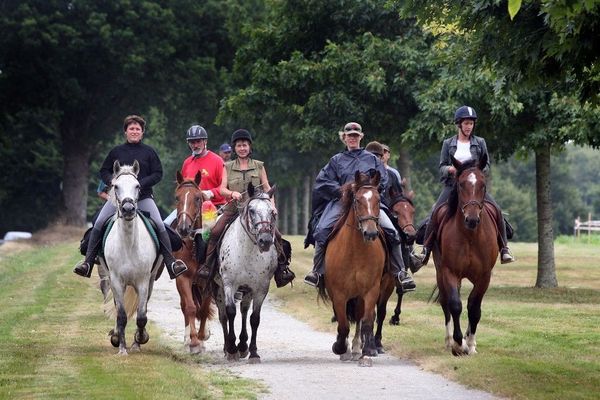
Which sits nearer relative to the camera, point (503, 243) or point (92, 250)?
point (92, 250)

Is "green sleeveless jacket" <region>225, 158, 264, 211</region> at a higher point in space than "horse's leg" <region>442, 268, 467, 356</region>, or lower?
higher

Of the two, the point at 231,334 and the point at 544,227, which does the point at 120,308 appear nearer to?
the point at 231,334

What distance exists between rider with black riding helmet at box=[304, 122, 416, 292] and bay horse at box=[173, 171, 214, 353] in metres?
1.58

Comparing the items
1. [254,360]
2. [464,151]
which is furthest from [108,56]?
[254,360]

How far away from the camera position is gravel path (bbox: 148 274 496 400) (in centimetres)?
1245

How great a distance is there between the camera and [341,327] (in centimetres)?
1568

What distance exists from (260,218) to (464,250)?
277cm

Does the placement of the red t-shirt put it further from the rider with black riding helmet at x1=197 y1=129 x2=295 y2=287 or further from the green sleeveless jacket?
the green sleeveless jacket

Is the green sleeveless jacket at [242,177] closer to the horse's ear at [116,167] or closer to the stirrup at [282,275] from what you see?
the stirrup at [282,275]

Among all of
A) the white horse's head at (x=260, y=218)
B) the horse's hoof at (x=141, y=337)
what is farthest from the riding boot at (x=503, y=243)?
the horse's hoof at (x=141, y=337)

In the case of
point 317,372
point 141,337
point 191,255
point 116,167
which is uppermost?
point 116,167

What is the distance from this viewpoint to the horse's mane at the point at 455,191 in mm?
16078

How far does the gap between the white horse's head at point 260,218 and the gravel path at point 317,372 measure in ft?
4.99

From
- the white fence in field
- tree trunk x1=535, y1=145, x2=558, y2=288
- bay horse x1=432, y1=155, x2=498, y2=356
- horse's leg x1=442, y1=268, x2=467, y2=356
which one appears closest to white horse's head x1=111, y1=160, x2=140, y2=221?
bay horse x1=432, y1=155, x2=498, y2=356
